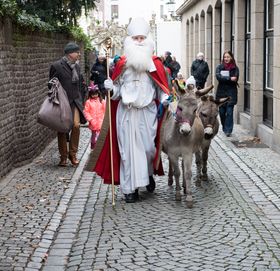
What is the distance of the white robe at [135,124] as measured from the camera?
9.54 metres

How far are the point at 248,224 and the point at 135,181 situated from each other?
1.81 m

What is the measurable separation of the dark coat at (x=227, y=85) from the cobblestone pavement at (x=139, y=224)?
16.2 ft

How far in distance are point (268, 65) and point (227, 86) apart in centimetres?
112

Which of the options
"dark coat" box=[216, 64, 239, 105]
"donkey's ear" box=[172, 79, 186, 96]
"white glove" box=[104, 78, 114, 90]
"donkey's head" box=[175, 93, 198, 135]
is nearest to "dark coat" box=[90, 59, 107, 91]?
"dark coat" box=[216, 64, 239, 105]

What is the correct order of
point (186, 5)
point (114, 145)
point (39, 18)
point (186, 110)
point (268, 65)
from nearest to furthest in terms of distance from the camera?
point (186, 110), point (114, 145), point (268, 65), point (39, 18), point (186, 5)

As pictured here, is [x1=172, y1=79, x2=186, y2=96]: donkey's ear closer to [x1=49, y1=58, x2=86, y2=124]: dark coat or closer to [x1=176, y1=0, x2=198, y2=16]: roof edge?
[x1=49, y1=58, x2=86, y2=124]: dark coat

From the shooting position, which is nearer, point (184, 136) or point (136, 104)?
point (184, 136)

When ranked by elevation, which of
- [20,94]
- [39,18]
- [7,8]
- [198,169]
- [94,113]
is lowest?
[198,169]

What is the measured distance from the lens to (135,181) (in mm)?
9500

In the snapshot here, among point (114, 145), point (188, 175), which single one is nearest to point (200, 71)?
point (114, 145)

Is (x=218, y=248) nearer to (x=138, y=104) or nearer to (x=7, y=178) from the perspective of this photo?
(x=138, y=104)

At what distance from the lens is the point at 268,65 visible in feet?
53.5

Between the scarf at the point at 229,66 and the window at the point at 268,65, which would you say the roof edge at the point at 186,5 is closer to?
the scarf at the point at 229,66

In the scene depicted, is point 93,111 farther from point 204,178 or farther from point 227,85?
point 227,85
